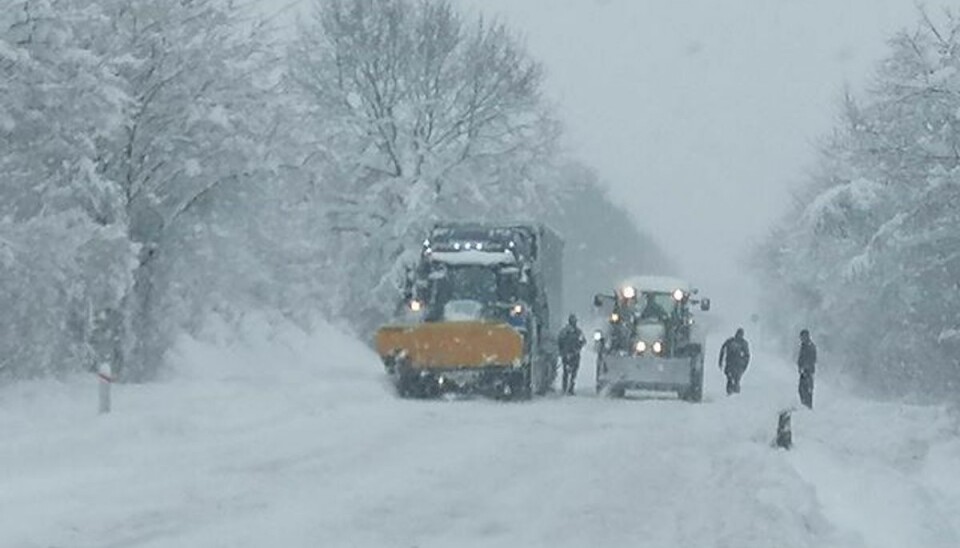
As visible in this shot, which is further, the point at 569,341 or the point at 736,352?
the point at 736,352

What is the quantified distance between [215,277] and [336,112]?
14.0 metres

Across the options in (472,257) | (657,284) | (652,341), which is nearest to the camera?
(472,257)

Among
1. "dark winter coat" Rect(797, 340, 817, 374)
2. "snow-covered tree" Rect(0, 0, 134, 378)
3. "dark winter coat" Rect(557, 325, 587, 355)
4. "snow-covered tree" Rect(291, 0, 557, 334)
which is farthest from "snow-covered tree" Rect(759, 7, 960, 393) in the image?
"snow-covered tree" Rect(0, 0, 134, 378)

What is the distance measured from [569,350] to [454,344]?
6.42 m

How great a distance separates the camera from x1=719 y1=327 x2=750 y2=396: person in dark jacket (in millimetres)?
36000

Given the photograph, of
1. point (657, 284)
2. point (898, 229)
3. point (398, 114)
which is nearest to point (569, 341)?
point (657, 284)

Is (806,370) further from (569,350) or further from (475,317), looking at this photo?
(475,317)

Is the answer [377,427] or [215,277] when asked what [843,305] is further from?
[377,427]

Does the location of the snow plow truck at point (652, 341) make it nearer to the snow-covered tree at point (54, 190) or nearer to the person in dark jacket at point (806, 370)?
the person in dark jacket at point (806, 370)

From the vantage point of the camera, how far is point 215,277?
33188 mm

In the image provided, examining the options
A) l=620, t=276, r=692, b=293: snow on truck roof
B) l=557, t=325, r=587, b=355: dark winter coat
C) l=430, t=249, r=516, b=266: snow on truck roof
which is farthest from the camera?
l=620, t=276, r=692, b=293: snow on truck roof

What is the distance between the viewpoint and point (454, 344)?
29734mm

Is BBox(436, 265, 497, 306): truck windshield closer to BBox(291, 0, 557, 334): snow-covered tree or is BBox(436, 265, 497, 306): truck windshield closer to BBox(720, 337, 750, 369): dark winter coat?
BBox(720, 337, 750, 369): dark winter coat

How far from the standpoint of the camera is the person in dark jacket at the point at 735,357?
36000 mm
